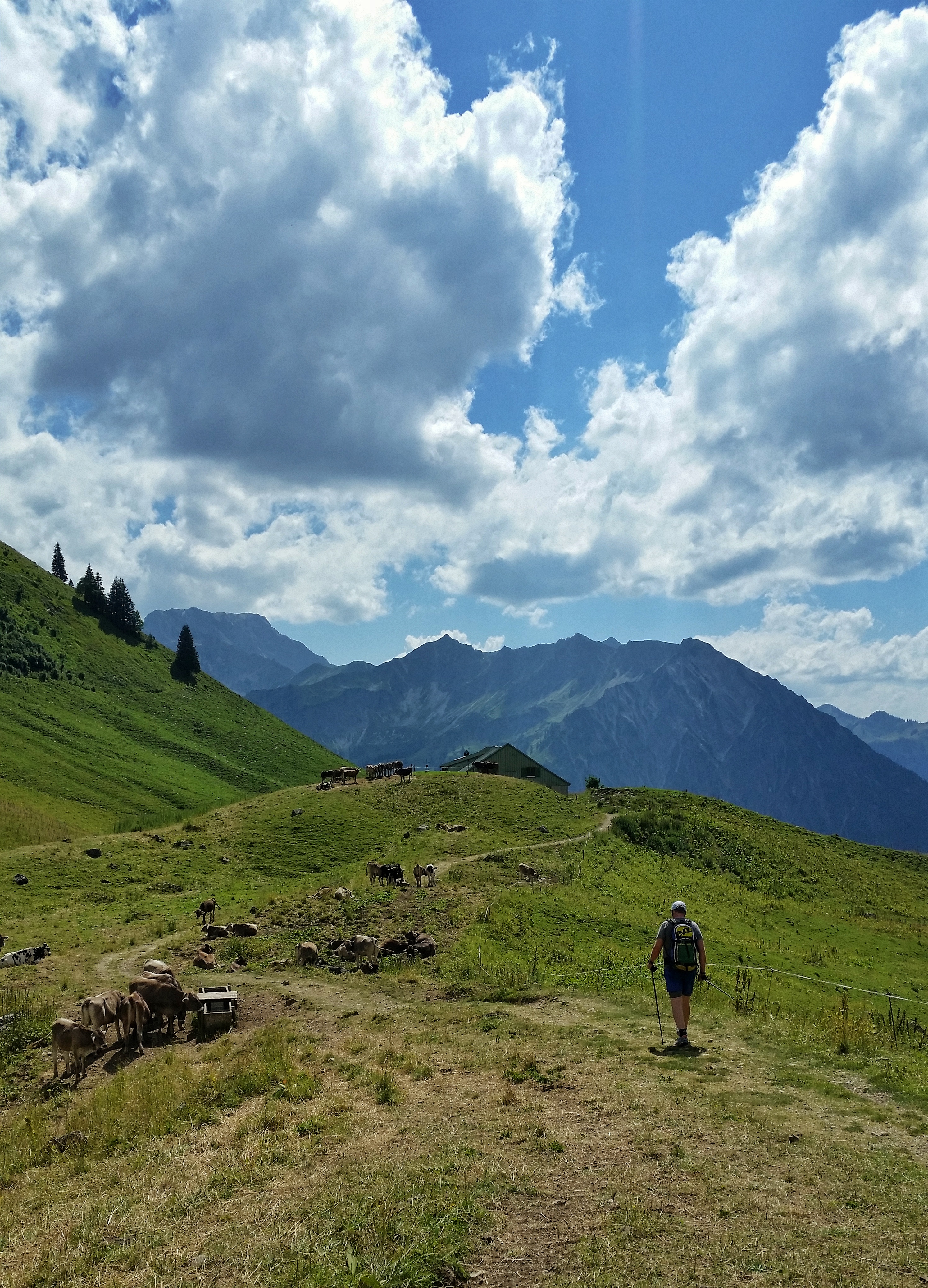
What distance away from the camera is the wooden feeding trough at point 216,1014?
19531mm

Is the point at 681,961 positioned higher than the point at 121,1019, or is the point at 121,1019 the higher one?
the point at 681,961

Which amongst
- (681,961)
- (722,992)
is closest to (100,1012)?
(681,961)

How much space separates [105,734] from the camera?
396ft

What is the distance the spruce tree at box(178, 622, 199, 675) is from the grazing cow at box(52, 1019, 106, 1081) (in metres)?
163

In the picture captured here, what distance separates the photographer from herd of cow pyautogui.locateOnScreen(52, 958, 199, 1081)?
1714 centimetres

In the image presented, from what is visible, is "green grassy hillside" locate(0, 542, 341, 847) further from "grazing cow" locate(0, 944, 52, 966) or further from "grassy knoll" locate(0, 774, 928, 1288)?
"grassy knoll" locate(0, 774, 928, 1288)

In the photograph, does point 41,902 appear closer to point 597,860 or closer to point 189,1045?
point 189,1045

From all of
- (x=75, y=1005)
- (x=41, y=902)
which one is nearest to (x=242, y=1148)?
(x=75, y=1005)

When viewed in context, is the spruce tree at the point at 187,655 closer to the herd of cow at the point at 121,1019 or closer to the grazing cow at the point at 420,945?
the grazing cow at the point at 420,945

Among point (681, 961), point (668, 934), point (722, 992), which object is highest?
point (668, 934)

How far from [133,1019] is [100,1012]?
870 mm

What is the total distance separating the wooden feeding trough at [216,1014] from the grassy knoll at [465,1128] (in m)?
0.57

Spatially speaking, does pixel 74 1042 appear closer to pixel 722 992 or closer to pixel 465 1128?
pixel 465 1128

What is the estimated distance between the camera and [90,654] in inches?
6043
